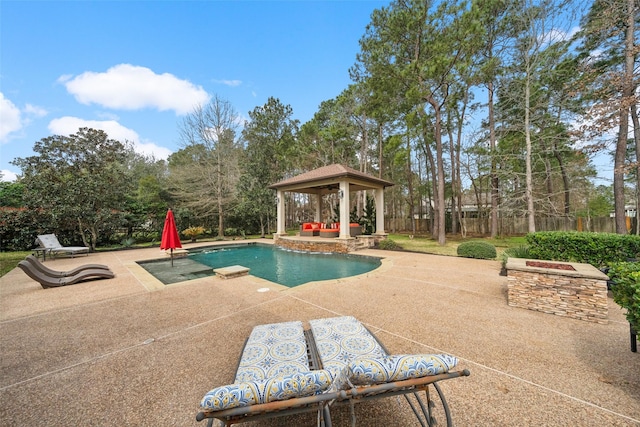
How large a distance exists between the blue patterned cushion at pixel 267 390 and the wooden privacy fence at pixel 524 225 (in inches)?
783

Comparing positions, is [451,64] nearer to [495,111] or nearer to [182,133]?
[495,111]

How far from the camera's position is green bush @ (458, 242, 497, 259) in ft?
28.6

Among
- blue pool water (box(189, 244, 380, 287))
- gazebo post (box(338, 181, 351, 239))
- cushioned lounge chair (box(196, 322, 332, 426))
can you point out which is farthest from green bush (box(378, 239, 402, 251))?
cushioned lounge chair (box(196, 322, 332, 426))

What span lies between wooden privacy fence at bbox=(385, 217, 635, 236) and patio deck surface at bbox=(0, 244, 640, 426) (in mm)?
16210

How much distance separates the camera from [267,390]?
1.26 m

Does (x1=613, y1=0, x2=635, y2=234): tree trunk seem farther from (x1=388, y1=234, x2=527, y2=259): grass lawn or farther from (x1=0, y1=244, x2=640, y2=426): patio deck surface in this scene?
(x1=0, y1=244, x2=640, y2=426): patio deck surface

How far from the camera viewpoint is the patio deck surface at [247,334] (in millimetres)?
2023

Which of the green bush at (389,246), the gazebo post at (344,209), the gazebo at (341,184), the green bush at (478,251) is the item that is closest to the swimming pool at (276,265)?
the gazebo post at (344,209)

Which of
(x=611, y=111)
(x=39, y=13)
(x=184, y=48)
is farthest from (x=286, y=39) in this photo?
(x=611, y=111)

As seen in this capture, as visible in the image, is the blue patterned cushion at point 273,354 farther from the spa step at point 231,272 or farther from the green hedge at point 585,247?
the green hedge at point 585,247

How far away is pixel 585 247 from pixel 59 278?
13.0 meters

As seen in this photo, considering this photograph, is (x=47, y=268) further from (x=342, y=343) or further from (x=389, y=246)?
(x=389, y=246)

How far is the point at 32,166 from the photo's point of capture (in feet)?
38.1

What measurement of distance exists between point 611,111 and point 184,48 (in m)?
17.5
